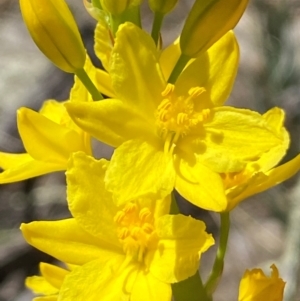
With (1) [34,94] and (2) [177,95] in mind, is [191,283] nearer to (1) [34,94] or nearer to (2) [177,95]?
(2) [177,95]

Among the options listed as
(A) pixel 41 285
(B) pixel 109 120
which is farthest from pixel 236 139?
(A) pixel 41 285

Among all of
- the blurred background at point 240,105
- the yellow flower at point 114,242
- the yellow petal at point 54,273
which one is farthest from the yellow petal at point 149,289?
the blurred background at point 240,105

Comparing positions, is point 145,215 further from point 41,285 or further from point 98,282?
point 41,285

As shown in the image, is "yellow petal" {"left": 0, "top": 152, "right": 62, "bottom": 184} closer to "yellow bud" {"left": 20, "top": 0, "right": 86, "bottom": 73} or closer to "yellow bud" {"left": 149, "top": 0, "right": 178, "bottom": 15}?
"yellow bud" {"left": 20, "top": 0, "right": 86, "bottom": 73}

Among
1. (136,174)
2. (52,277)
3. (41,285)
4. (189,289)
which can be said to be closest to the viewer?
(136,174)

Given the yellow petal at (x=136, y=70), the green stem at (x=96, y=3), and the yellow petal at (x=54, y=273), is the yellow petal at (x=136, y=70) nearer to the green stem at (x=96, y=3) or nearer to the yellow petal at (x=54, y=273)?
the green stem at (x=96, y=3)

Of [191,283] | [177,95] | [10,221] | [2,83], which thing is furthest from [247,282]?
[2,83]
